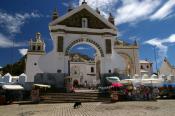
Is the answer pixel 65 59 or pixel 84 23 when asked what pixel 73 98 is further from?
pixel 84 23

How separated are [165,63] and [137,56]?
292 inches

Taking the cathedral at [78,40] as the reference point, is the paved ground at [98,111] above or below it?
below

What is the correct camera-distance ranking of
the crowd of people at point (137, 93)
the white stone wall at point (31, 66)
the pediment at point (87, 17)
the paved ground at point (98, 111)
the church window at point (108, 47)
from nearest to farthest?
the paved ground at point (98, 111) → the crowd of people at point (137, 93) → the pediment at point (87, 17) → the church window at point (108, 47) → the white stone wall at point (31, 66)

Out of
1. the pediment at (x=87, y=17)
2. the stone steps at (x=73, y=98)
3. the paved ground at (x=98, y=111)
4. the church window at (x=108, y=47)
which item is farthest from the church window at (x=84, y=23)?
the paved ground at (x=98, y=111)

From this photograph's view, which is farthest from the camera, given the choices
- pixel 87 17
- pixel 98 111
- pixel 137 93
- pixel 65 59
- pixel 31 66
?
pixel 31 66

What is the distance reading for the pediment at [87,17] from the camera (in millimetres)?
29705

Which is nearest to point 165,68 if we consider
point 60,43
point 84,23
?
point 84,23

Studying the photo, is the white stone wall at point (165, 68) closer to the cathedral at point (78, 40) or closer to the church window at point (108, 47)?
the cathedral at point (78, 40)

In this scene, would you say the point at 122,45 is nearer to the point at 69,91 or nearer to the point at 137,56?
the point at 137,56

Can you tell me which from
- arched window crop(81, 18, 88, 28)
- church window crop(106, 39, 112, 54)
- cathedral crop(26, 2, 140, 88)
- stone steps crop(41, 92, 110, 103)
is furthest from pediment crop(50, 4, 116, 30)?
stone steps crop(41, 92, 110, 103)

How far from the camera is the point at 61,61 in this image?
28203 millimetres

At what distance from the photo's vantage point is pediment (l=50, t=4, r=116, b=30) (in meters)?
29.7

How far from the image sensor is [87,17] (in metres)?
30.5

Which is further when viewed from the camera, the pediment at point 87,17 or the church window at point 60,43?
the pediment at point 87,17
